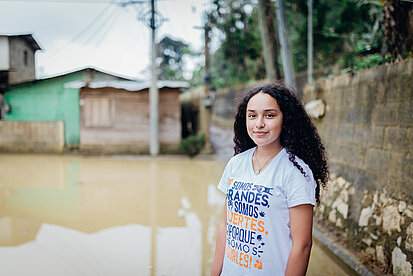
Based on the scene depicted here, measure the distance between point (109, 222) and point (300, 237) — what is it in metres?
4.06

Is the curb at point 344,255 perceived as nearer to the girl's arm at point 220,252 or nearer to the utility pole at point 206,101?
the girl's arm at point 220,252

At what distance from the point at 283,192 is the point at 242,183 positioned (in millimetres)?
196

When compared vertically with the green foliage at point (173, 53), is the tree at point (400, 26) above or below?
below

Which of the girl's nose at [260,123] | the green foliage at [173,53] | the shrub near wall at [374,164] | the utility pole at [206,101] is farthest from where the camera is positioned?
the green foliage at [173,53]

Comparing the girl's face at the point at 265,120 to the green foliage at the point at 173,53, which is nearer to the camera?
the girl's face at the point at 265,120

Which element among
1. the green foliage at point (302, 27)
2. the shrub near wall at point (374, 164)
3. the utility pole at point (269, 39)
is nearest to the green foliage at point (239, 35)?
the green foliage at point (302, 27)

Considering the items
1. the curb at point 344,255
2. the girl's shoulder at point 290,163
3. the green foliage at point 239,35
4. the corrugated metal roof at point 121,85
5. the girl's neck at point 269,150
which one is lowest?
the curb at point 344,255

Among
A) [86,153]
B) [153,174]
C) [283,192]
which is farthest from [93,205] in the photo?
[86,153]

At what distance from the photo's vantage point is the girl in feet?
4.75

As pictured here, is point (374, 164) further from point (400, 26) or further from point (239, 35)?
point (239, 35)

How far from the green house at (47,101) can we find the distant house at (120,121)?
640mm

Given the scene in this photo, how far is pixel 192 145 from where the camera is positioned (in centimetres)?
1195

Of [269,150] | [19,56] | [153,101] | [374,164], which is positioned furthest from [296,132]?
[153,101]

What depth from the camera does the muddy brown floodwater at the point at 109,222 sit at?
356cm
